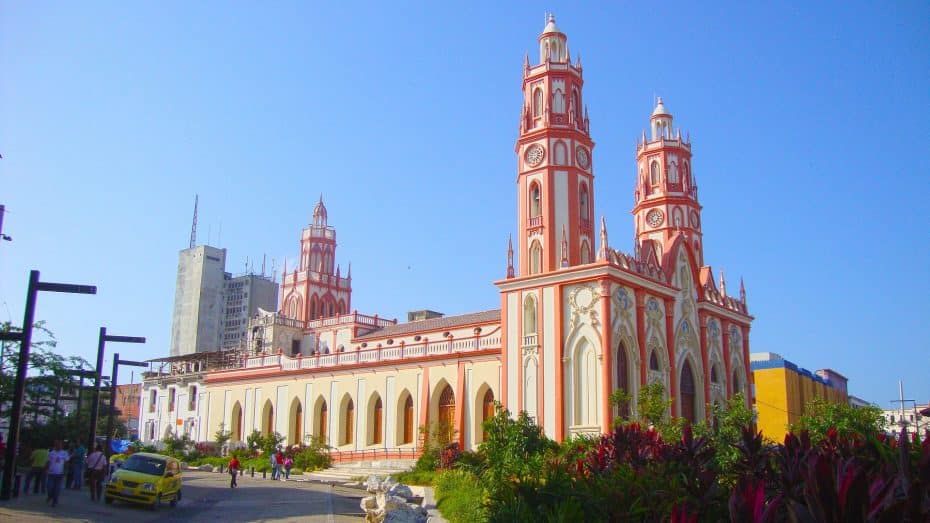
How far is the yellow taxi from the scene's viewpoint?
69.1ft

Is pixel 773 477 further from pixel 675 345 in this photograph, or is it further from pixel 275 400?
pixel 275 400

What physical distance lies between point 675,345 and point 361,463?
17408 millimetres

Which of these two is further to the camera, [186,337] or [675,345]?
[186,337]

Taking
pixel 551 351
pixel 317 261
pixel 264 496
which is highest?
pixel 317 261

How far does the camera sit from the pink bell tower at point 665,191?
152ft

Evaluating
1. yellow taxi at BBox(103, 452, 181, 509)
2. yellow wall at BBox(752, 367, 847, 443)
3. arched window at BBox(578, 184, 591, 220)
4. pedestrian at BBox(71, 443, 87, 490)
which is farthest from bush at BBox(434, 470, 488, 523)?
yellow wall at BBox(752, 367, 847, 443)

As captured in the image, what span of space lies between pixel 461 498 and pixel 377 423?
2559 centimetres

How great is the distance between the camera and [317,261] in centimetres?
6172

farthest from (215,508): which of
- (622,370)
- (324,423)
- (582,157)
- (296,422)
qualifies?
(296,422)

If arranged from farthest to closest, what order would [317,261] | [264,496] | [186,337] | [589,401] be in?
[186,337] < [317,261] < [589,401] < [264,496]

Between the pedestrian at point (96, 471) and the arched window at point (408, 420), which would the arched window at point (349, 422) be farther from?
the pedestrian at point (96, 471)

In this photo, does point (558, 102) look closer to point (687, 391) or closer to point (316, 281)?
point (687, 391)

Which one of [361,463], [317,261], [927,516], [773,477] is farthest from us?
[317,261]

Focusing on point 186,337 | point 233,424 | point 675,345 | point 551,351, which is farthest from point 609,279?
point 186,337
